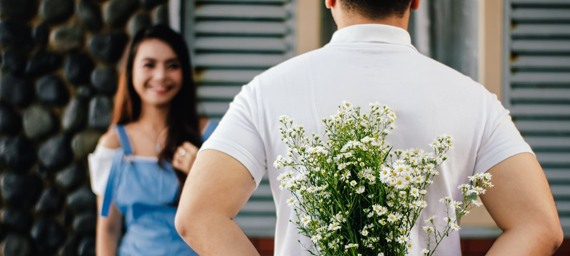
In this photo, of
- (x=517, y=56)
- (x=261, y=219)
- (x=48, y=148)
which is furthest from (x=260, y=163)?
(x=517, y=56)

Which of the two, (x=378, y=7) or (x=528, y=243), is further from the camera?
(x=378, y=7)

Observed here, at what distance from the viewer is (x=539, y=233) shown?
3.09 feet

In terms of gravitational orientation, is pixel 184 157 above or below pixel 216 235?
below

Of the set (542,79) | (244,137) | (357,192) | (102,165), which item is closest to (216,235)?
(244,137)

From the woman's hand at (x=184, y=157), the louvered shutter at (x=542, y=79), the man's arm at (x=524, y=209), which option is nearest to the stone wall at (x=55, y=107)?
the woman's hand at (x=184, y=157)

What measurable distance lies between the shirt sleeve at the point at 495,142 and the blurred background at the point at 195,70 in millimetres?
1987

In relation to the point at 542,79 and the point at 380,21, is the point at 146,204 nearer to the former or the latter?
the point at 380,21

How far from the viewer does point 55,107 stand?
9.62ft

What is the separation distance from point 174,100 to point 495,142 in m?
1.75

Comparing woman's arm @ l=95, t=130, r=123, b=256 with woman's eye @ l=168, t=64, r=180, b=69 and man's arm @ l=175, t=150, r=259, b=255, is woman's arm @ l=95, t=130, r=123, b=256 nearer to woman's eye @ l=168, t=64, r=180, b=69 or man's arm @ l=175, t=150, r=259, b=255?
woman's eye @ l=168, t=64, r=180, b=69

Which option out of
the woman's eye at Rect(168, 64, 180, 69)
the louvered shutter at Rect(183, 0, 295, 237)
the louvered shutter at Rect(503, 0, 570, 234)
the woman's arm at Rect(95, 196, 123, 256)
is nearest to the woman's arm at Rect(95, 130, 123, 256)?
the woman's arm at Rect(95, 196, 123, 256)

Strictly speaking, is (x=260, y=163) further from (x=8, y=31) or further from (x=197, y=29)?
(x=8, y=31)

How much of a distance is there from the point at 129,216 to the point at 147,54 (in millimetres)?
835

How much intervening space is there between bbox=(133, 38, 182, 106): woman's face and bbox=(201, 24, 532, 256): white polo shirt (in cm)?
139
